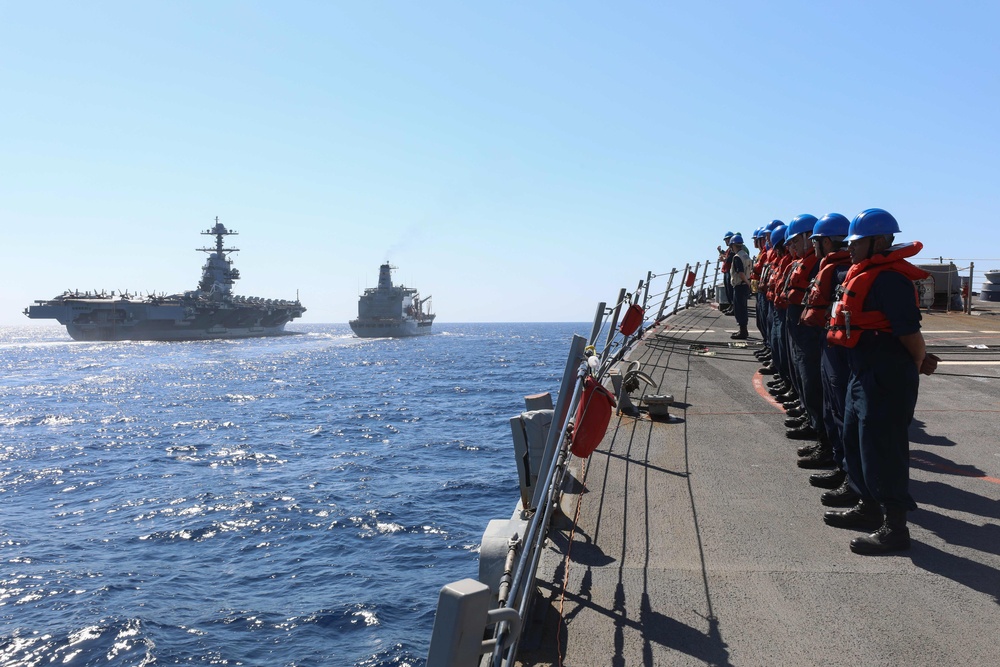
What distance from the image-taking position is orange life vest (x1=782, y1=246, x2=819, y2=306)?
626 centimetres

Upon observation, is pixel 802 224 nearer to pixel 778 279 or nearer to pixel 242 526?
pixel 778 279

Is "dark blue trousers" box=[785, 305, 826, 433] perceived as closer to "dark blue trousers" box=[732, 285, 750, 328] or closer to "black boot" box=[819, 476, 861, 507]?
"black boot" box=[819, 476, 861, 507]

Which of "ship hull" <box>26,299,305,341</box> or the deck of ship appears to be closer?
the deck of ship

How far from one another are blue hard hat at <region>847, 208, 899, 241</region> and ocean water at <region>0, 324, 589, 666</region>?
257 inches

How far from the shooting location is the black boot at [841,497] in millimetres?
4676

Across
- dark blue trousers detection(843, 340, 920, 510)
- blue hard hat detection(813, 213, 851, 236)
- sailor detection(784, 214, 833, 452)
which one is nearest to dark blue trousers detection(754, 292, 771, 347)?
sailor detection(784, 214, 833, 452)

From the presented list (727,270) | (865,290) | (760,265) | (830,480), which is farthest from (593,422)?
(727,270)

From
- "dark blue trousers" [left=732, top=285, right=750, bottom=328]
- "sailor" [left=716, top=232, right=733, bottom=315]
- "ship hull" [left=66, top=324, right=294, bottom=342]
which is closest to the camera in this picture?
"dark blue trousers" [left=732, top=285, right=750, bottom=328]

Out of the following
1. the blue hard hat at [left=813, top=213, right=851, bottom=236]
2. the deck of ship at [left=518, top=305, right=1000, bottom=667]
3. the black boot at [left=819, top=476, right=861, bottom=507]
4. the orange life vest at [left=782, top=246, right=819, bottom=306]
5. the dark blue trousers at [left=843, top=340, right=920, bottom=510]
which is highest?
the blue hard hat at [left=813, top=213, right=851, bottom=236]

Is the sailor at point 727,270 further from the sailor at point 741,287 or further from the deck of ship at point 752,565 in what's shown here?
the deck of ship at point 752,565

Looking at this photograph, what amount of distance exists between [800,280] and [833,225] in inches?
42.7

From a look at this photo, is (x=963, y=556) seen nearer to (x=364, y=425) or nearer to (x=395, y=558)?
(x=395, y=558)

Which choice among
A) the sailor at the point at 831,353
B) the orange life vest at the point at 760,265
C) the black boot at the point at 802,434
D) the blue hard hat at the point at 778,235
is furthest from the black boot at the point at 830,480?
the orange life vest at the point at 760,265

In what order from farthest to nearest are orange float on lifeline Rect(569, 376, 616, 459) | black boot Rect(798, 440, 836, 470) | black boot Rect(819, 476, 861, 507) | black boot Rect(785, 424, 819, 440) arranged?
black boot Rect(785, 424, 819, 440), black boot Rect(798, 440, 836, 470), black boot Rect(819, 476, 861, 507), orange float on lifeline Rect(569, 376, 616, 459)
